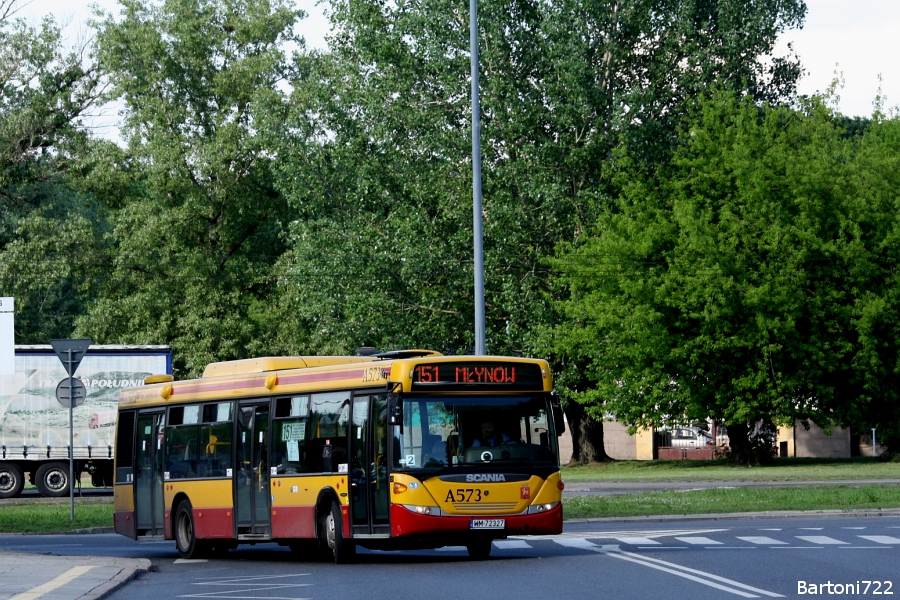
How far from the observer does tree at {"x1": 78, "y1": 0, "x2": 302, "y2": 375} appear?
58.2 metres

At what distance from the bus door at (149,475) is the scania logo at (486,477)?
21.7ft

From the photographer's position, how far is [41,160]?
59.7m

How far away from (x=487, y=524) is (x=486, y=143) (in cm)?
3292

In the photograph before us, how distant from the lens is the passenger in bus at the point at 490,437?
1831cm

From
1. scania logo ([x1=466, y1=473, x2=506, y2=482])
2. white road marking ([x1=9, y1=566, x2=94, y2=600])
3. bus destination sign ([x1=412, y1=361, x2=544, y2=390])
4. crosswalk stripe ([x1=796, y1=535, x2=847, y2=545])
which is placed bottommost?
crosswalk stripe ([x1=796, y1=535, x2=847, y2=545])

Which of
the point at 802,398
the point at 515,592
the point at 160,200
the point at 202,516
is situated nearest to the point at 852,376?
the point at 802,398

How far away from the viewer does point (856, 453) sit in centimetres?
7356

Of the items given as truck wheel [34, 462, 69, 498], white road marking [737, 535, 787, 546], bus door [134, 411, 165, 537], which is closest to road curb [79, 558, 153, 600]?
bus door [134, 411, 165, 537]

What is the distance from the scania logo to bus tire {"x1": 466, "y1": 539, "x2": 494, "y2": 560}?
1072mm

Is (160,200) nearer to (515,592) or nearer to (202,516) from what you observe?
(202,516)

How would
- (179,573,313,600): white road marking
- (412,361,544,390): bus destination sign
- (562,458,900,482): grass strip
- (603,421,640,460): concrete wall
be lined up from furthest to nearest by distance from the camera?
(603,421,640,460): concrete wall < (562,458,900,482): grass strip < (412,361,544,390): bus destination sign < (179,573,313,600): white road marking

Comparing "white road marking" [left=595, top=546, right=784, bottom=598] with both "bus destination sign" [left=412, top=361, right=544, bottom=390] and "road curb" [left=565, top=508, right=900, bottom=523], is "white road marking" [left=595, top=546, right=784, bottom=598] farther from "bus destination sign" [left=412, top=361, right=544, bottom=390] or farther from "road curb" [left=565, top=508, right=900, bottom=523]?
"road curb" [left=565, top=508, right=900, bottom=523]

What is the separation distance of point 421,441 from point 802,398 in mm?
35059
